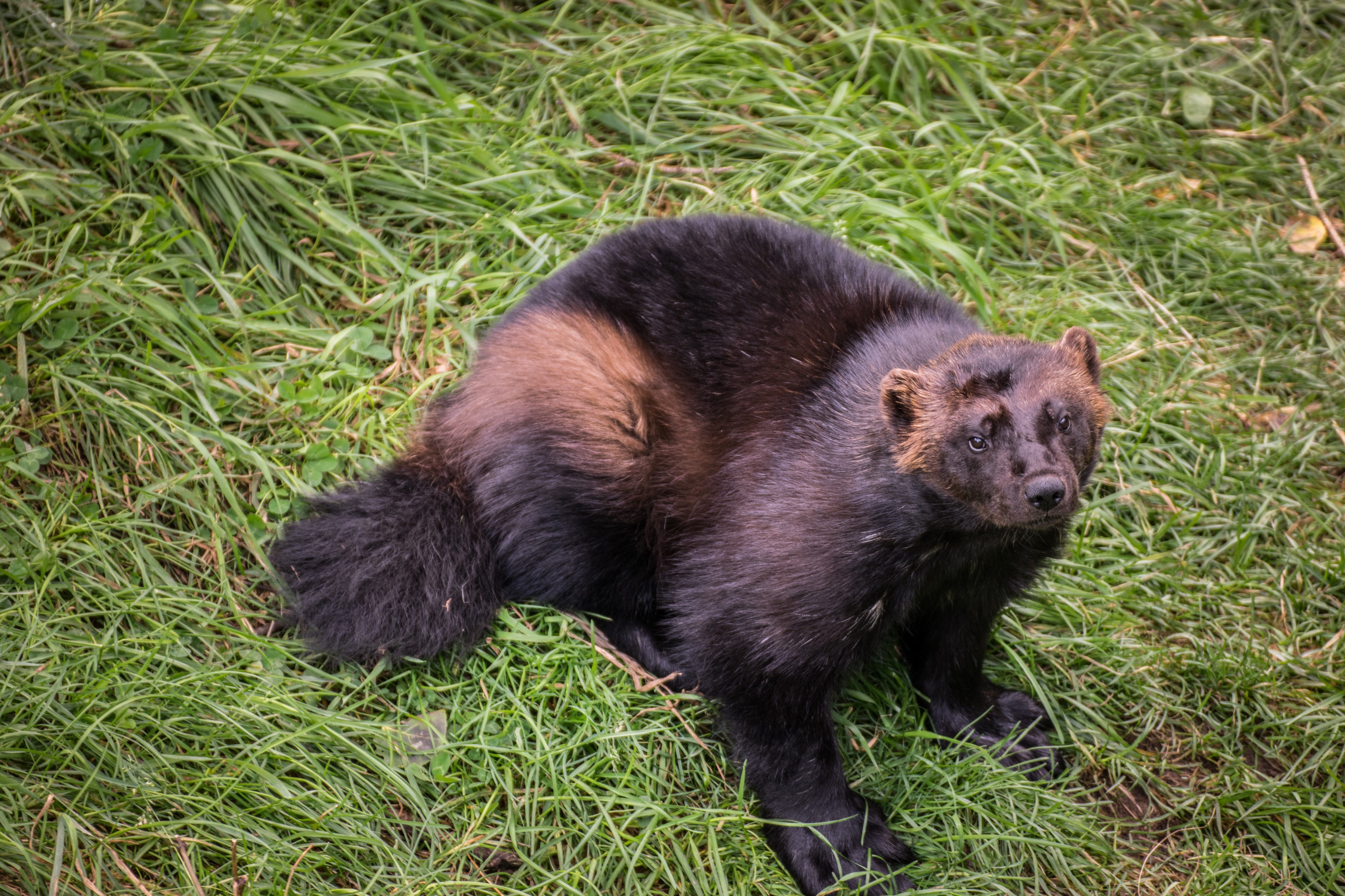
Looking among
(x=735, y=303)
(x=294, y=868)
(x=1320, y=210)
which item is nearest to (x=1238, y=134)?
(x=1320, y=210)

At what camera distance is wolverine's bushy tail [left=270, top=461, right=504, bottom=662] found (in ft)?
11.1

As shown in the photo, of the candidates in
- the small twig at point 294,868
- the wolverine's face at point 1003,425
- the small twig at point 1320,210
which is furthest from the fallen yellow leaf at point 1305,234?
the small twig at point 294,868

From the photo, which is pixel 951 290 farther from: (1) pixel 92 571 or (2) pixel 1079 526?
(1) pixel 92 571

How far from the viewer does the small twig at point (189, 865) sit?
2.76 m

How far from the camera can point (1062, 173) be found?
5090 millimetres

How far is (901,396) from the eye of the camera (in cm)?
304

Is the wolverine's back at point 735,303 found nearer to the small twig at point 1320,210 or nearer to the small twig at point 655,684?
the small twig at point 655,684

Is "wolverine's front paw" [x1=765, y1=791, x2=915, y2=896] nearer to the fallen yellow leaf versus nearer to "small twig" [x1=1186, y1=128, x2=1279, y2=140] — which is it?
the fallen yellow leaf

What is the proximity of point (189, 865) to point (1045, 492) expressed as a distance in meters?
2.40

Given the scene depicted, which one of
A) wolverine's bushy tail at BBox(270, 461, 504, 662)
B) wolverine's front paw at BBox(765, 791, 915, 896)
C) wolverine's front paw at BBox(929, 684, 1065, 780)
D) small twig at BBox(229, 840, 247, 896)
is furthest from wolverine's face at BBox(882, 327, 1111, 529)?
small twig at BBox(229, 840, 247, 896)

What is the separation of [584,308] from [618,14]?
2269mm

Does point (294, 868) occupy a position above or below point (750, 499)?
below

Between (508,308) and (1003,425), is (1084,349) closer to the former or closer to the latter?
(1003,425)

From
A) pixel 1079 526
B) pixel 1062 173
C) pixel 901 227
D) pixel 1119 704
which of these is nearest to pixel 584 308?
pixel 901 227
